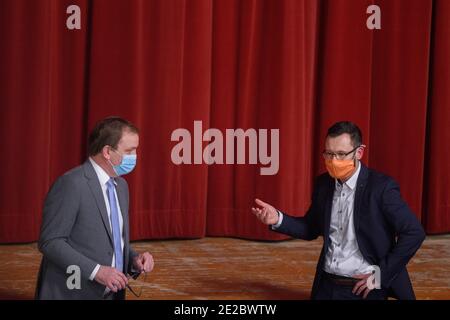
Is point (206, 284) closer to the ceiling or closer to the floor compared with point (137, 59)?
closer to the floor

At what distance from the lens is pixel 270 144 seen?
469 cm

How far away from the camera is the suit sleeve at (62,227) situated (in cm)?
231

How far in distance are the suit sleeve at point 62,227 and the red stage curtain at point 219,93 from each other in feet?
6.52

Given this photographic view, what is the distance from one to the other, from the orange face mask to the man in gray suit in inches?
27.8

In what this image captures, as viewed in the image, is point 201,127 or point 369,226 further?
point 201,127

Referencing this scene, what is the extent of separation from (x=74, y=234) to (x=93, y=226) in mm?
65

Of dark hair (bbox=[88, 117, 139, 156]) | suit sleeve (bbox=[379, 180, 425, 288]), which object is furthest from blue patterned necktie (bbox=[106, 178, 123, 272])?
suit sleeve (bbox=[379, 180, 425, 288])

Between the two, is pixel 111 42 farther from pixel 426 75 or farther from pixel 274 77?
pixel 426 75

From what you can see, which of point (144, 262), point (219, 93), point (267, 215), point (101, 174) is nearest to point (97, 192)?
point (101, 174)

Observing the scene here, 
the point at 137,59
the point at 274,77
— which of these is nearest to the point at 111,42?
the point at 137,59

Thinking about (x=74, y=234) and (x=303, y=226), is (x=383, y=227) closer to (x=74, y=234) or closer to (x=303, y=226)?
(x=303, y=226)

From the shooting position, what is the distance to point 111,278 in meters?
2.31

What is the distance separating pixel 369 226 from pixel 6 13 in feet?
8.26

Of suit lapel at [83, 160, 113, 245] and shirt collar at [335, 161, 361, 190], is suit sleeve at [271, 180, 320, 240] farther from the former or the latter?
suit lapel at [83, 160, 113, 245]
